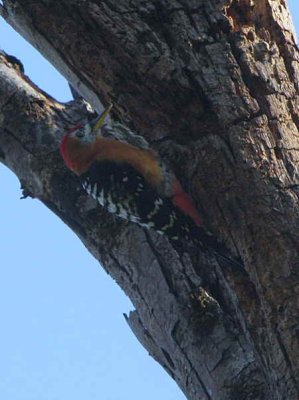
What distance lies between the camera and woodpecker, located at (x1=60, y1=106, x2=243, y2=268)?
207 inches

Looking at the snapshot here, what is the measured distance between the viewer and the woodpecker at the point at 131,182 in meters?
5.26

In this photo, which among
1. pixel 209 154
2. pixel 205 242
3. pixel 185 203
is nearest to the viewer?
pixel 209 154

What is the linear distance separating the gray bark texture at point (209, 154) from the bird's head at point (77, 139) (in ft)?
1.32

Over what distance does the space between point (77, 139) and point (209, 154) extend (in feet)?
4.50

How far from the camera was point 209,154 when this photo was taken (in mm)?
4660

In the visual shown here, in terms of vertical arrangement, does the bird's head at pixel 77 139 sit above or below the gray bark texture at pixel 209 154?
above

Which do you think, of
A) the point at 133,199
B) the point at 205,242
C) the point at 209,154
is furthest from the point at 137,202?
the point at 209,154

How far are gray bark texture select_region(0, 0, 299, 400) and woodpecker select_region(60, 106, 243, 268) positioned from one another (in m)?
0.13

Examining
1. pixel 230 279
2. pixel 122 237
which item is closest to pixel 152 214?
pixel 122 237

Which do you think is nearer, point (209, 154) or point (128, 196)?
point (209, 154)

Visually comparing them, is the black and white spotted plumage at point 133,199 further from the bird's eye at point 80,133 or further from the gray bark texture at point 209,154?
the bird's eye at point 80,133

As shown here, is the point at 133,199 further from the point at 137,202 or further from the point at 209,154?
the point at 209,154

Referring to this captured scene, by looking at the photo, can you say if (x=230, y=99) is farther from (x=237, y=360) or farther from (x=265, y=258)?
(x=237, y=360)

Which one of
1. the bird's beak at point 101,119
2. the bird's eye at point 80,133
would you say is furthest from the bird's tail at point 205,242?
the bird's eye at point 80,133
